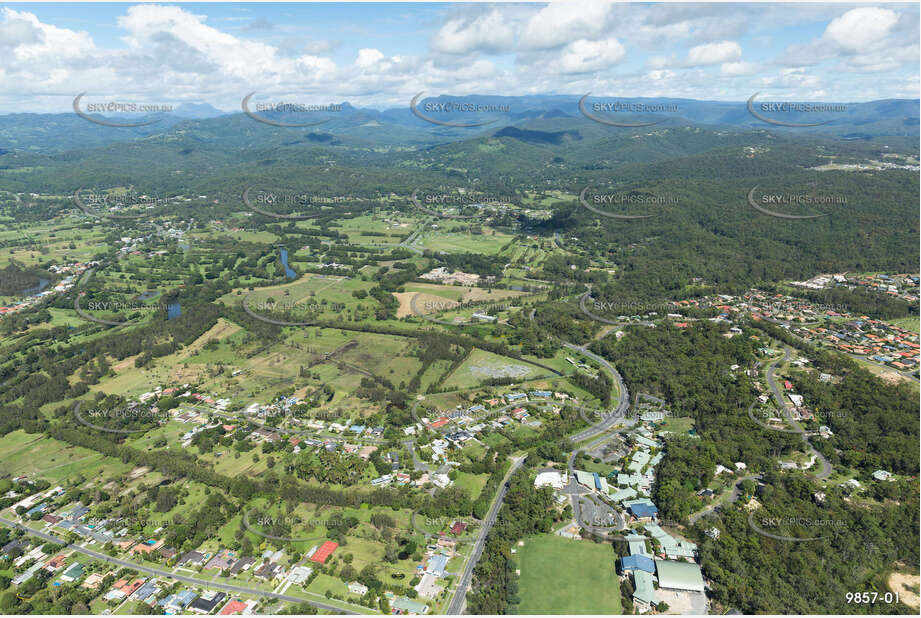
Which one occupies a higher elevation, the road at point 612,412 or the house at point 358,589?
the house at point 358,589

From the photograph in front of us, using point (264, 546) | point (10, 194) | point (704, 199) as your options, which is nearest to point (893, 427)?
point (264, 546)

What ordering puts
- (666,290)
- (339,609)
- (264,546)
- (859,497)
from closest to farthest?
(339,609) < (264,546) < (859,497) < (666,290)

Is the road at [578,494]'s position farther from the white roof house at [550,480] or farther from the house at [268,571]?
the house at [268,571]

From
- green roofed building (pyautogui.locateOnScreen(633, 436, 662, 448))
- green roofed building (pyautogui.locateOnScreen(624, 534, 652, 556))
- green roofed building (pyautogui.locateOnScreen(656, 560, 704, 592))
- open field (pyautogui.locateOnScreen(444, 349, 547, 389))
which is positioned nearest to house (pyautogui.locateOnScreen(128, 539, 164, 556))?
open field (pyautogui.locateOnScreen(444, 349, 547, 389))

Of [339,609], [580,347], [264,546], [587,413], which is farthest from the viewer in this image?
[580,347]

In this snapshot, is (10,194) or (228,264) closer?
(228,264)

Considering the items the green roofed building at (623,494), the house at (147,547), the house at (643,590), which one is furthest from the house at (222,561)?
the green roofed building at (623,494)

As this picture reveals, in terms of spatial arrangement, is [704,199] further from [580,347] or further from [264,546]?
[264,546]
